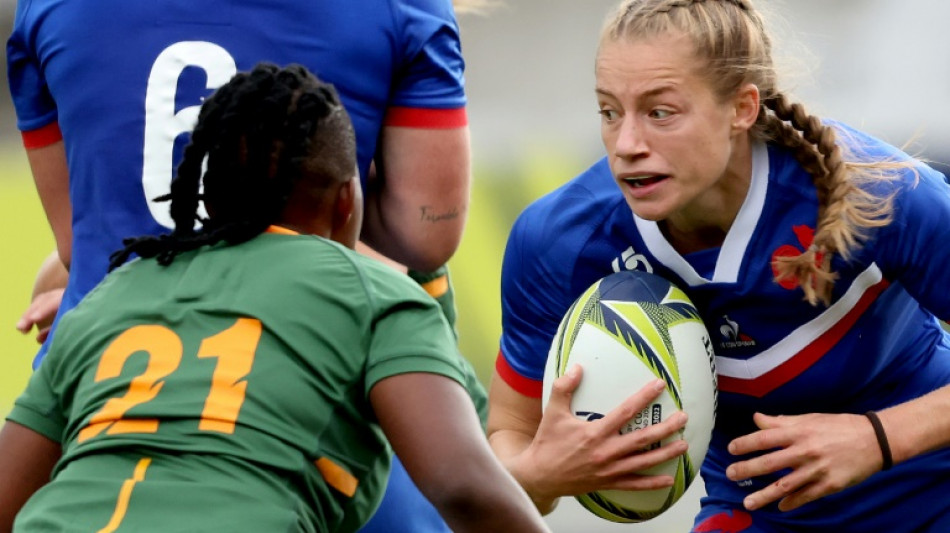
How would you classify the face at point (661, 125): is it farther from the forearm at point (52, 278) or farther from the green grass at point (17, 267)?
the green grass at point (17, 267)

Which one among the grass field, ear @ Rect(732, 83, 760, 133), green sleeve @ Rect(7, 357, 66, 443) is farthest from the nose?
the grass field

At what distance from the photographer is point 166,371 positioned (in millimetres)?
2482

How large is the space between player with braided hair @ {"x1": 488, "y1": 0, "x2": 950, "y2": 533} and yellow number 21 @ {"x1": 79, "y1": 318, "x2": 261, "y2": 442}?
1090mm

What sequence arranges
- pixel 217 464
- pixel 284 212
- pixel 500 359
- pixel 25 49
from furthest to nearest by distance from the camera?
pixel 500 359
pixel 25 49
pixel 284 212
pixel 217 464

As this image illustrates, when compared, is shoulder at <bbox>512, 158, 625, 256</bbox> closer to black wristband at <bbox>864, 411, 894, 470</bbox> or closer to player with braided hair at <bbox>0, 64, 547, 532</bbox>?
black wristband at <bbox>864, 411, 894, 470</bbox>

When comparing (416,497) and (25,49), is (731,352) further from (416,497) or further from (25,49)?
(25,49)

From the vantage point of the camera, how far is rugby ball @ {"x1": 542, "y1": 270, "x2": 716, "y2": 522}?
132 inches

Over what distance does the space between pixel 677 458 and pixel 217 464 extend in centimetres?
132

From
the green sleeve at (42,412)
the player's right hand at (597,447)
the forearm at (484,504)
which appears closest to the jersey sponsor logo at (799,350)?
the player's right hand at (597,447)

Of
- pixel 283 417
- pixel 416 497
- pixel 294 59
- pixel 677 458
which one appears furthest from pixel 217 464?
pixel 677 458

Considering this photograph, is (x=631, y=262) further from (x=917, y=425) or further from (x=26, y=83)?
(x=26, y=83)

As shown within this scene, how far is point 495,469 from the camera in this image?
2.44m

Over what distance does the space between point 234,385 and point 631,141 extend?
1.21m

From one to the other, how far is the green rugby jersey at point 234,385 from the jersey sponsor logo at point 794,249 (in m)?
1.18
